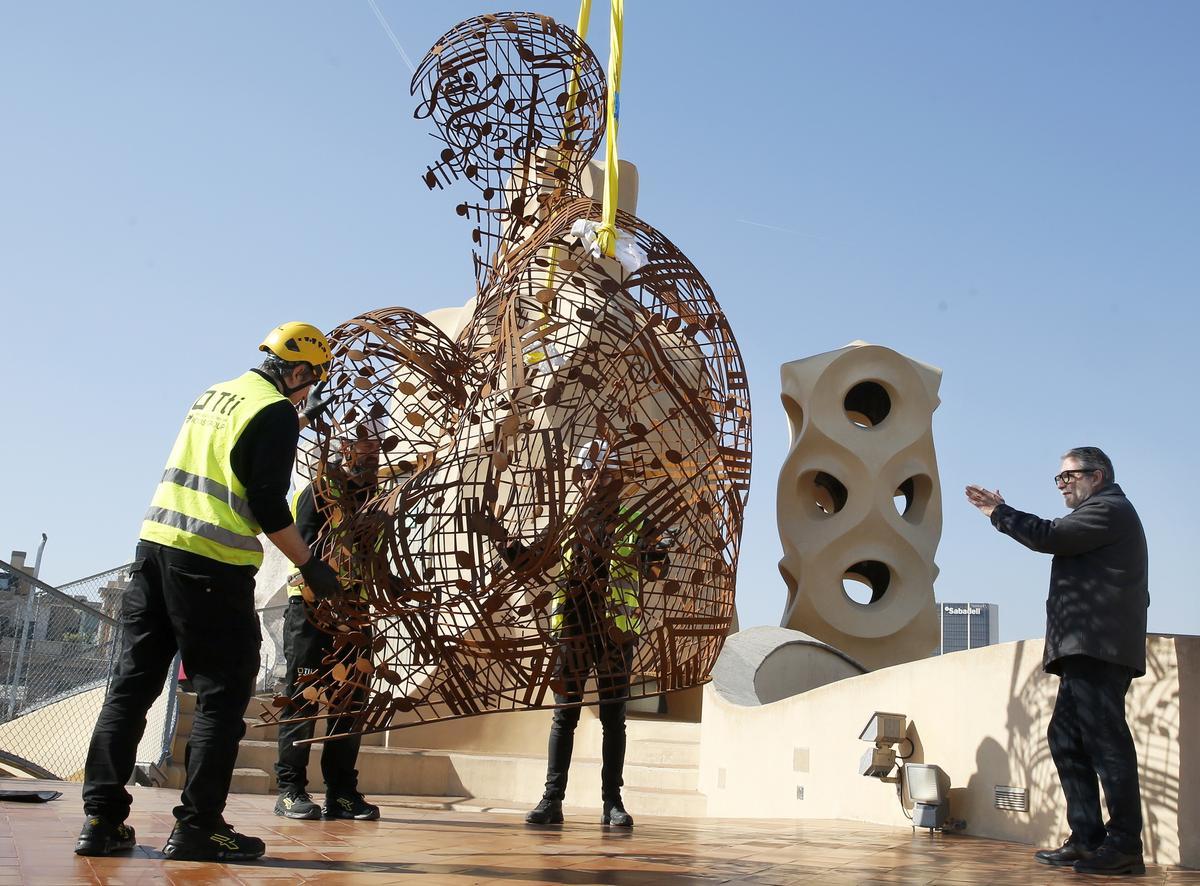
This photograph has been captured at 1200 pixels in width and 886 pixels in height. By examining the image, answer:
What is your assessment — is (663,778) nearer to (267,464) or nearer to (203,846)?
(203,846)

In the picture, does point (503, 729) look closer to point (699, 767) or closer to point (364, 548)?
point (699, 767)

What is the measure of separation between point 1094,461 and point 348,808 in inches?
138

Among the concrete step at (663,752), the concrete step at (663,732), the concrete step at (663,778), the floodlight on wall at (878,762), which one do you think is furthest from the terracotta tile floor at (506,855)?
the concrete step at (663,732)

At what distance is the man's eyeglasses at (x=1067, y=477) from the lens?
449cm

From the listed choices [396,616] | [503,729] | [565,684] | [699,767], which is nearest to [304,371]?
[396,616]

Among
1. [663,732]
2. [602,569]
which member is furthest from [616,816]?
[663,732]

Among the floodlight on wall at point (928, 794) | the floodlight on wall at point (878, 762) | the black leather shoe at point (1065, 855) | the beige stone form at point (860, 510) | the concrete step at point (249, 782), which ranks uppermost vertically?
the beige stone form at point (860, 510)

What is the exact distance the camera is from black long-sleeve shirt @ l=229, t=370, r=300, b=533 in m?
3.38

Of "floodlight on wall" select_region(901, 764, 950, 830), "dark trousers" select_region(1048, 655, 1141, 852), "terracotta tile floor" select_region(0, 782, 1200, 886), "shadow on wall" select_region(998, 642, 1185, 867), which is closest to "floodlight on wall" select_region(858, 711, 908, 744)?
"floodlight on wall" select_region(901, 764, 950, 830)

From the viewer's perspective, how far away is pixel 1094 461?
177 inches

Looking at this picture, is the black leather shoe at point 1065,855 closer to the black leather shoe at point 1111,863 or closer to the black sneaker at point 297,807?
the black leather shoe at point 1111,863

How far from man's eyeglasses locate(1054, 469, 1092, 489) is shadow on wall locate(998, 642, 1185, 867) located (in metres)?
0.77

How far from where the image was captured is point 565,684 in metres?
3.25

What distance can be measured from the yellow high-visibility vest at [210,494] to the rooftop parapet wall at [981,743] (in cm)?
357
